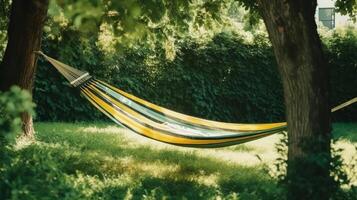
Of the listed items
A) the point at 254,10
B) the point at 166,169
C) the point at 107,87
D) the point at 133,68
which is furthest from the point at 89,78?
the point at 133,68

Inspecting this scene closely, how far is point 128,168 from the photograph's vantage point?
5.23 metres

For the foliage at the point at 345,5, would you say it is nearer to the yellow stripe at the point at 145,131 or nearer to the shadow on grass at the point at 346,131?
the shadow on grass at the point at 346,131

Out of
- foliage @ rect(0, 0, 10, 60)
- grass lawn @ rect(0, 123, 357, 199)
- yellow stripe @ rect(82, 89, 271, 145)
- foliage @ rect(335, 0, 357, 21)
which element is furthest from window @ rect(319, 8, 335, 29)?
yellow stripe @ rect(82, 89, 271, 145)

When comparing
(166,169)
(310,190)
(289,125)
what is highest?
(289,125)

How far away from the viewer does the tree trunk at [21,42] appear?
209 inches

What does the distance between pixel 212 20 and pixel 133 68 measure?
8.02 feet

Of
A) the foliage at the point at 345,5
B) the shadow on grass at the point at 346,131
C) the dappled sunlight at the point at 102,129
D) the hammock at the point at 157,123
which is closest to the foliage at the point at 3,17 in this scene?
the hammock at the point at 157,123

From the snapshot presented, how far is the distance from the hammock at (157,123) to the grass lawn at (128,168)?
0.36 m

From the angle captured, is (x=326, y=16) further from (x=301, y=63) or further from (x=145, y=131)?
(x=301, y=63)

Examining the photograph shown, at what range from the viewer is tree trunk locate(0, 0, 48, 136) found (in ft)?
17.4

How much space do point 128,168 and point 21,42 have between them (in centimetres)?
166

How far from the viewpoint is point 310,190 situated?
283 cm

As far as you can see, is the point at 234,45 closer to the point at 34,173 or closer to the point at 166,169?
the point at 166,169

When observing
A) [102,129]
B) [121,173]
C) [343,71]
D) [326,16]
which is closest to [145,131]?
[121,173]
